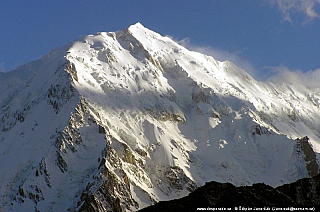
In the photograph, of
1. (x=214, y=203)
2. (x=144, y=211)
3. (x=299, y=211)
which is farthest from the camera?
(x=144, y=211)

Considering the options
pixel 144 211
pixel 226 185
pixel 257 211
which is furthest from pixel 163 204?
pixel 257 211

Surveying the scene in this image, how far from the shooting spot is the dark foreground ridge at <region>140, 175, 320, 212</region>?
109438mm

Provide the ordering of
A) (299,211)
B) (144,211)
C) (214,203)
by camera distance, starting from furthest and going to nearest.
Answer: (144,211) < (214,203) < (299,211)

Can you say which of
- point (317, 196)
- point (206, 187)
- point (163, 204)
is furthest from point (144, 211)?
point (317, 196)

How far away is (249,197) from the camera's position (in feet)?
369

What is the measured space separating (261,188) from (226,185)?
644cm

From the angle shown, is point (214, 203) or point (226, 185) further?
point (226, 185)

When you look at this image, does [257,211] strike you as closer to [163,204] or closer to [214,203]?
[214,203]

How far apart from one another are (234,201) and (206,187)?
9092 mm

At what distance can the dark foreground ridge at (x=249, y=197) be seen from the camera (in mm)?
109438

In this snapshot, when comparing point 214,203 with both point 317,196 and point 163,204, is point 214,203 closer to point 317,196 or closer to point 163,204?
point 163,204

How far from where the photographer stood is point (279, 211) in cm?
10138

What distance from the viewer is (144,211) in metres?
116

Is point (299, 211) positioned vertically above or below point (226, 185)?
below
